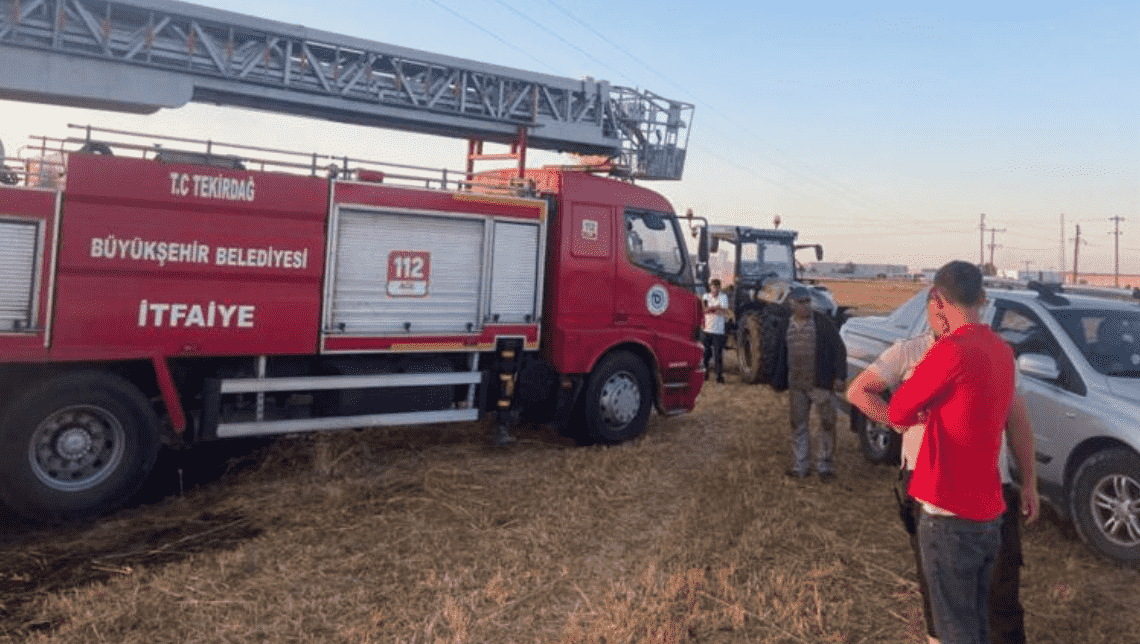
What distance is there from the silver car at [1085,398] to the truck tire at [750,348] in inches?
244

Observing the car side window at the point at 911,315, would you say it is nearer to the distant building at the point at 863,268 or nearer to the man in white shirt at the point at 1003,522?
the man in white shirt at the point at 1003,522

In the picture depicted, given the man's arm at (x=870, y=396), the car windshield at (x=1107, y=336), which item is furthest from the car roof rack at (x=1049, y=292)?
the man's arm at (x=870, y=396)

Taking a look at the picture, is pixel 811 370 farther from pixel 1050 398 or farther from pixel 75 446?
pixel 75 446

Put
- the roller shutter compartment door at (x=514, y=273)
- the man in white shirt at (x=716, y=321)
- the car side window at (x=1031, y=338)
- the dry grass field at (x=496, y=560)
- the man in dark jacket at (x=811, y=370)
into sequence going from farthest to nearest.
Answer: the man in white shirt at (x=716, y=321) → the roller shutter compartment door at (x=514, y=273) → the man in dark jacket at (x=811, y=370) → the car side window at (x=1031, y=338) → the dry grass field at (x=496, y=560)

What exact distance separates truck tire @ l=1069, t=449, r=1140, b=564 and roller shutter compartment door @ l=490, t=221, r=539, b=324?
4636 millimetres

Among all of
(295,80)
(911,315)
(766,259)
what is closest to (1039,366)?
(911,315)

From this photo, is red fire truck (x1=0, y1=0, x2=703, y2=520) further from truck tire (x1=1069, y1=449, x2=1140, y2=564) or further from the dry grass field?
truck tire (x1=1069, y1=449, x2=1140, y2=564)

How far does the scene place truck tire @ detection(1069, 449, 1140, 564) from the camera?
469cm

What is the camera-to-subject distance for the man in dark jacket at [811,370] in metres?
6.70

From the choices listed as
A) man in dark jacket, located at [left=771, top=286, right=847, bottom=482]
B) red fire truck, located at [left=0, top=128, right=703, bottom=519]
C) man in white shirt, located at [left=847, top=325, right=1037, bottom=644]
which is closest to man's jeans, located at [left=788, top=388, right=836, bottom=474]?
man in dark jacket, located at [left=771, top=286, right=847, bottom=482]

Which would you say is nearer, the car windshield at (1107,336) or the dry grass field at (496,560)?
the dry grass field at (496,560)

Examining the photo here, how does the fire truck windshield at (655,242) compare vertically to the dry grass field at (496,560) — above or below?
above

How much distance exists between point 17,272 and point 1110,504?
7.23 metres

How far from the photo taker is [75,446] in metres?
5.41
